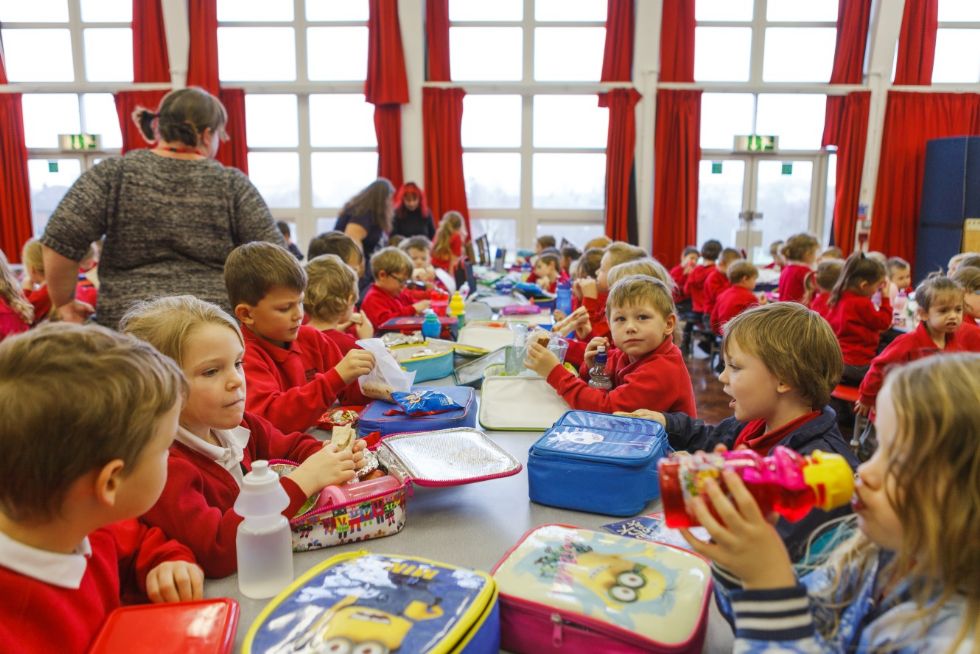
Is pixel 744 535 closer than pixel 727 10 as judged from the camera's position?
Yes

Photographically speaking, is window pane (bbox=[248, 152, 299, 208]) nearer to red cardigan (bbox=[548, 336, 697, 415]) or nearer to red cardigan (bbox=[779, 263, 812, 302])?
red cardigan (bbox=[779, 263, 812, 302])

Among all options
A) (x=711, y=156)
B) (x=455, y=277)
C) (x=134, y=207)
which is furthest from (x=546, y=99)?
(x=134, y=207)

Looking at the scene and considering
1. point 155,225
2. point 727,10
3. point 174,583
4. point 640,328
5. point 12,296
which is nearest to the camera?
point 174,583

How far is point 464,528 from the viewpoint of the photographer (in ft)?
4.09

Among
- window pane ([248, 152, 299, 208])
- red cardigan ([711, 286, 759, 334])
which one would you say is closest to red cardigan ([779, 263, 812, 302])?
red cardigan ([711, 286, 759, 334])

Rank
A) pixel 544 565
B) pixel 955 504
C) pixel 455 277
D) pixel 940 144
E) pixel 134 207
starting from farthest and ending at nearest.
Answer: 1. pixel 940 144
2. pixel 455 277
3. pixel 134 207
4. pixel 544 565
5. pixel 955 504

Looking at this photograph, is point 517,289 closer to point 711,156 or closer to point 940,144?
point 711,156

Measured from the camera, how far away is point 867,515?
0.80 m

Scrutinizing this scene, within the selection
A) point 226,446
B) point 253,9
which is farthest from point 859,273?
point 253,9

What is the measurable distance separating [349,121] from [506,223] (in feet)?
8.35

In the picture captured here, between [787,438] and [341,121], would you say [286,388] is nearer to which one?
[787,438]

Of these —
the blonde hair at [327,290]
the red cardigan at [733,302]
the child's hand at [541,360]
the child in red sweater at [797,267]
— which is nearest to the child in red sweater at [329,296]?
the blonde hair at [327,290]

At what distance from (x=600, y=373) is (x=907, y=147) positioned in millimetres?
8906

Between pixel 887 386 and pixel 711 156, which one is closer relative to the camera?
pixel 887 386
